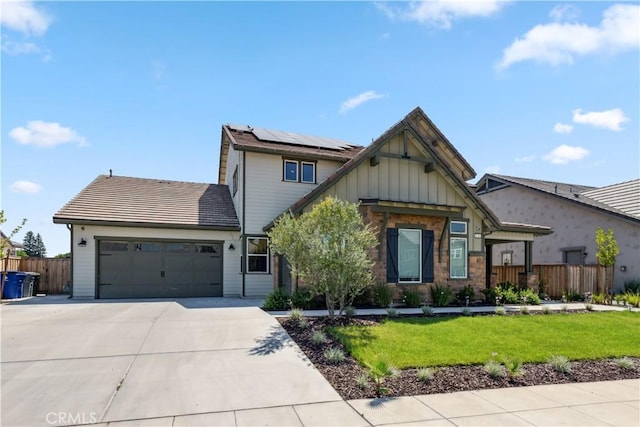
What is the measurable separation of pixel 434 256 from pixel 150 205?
460 inches

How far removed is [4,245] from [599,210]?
83.7 feet

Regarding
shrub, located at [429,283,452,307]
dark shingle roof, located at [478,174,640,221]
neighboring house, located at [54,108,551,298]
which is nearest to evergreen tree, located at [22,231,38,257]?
neighboring house, located at [54,108,551,298]

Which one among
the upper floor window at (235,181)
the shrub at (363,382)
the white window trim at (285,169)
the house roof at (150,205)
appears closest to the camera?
the shrub at (363,382)

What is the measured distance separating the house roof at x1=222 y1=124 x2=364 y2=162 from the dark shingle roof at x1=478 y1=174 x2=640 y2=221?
39.6ft

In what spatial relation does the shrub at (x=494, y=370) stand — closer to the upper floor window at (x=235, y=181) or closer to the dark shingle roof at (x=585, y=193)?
the upper floor window at (x=235, y=181)

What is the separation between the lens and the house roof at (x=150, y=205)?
14.3 meters

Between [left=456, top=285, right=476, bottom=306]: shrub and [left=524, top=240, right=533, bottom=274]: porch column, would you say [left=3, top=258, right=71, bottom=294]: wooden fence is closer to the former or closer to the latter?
[left=456, top=285, right=476, bottom=306]: shrub

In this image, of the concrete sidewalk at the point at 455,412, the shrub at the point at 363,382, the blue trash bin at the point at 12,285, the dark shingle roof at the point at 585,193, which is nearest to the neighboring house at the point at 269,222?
the blue trash bin at the point at 12,285

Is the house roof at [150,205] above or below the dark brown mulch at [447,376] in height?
above

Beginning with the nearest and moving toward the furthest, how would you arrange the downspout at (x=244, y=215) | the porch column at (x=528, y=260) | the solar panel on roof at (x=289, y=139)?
the downspout at (x=244, y=215), the porch column at (x=528, y=260), the solar panel on roof at (x=289, y=139)

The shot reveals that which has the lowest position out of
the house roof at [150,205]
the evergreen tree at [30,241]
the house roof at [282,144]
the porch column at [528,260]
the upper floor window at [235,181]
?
the evergreen tree at [30,241]

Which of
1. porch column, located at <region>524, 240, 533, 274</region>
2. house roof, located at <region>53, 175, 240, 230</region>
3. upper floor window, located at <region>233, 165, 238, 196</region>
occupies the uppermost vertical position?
upper floor window, located at <region>233, 165, 238, 196</region>

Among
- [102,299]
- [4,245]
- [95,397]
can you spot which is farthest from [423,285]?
[4,245]

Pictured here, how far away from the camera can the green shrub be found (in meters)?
16.9
